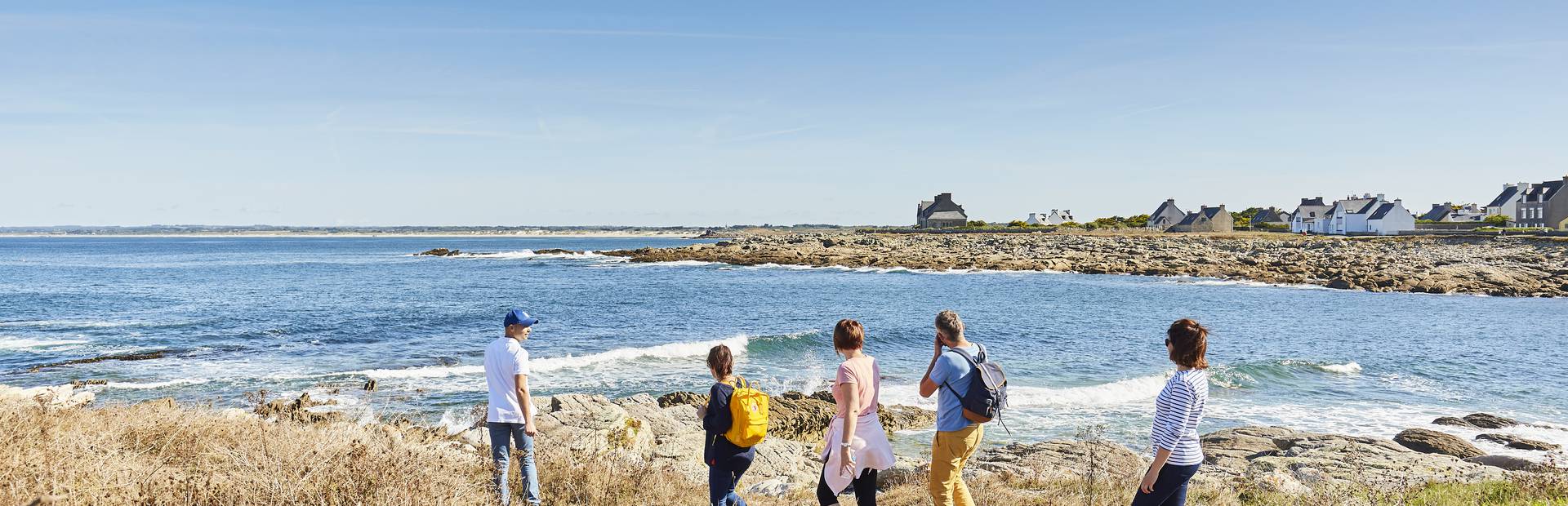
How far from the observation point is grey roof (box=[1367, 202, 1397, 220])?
83.8 m

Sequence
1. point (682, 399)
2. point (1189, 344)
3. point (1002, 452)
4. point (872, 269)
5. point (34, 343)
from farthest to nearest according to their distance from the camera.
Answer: point (872, 269)
point (34, 343)
point (682, 399)
point (1002, 452)
point (1189, 344)

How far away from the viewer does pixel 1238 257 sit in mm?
57438

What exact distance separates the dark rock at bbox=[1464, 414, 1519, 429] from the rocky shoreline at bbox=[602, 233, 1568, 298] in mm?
31193

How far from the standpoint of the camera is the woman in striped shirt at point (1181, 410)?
4.71m

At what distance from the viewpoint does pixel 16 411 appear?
Result: 23.0ft

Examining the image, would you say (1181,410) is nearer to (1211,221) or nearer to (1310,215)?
(1211,221)

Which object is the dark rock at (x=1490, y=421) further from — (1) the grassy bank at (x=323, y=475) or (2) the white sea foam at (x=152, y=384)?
(2) the white sea foam at (x=152, y=384)

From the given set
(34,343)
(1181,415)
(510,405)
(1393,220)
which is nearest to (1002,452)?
(1181,415)

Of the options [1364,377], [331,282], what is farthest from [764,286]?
[1364,377]

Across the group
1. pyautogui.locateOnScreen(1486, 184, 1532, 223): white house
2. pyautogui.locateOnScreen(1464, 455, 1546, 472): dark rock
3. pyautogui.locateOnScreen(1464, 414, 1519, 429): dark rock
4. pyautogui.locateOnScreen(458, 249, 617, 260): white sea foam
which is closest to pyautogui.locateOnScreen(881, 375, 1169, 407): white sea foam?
pyautogui.locateOnScreen(1464, 414, 1519, 429): dark rock

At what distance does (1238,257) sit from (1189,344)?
198 ft

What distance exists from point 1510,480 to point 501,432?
9.38 metres

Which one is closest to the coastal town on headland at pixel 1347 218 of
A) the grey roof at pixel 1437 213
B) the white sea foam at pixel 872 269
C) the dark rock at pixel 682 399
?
the grey roof at pixel 1437 213

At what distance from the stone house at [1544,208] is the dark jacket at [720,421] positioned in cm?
9744
